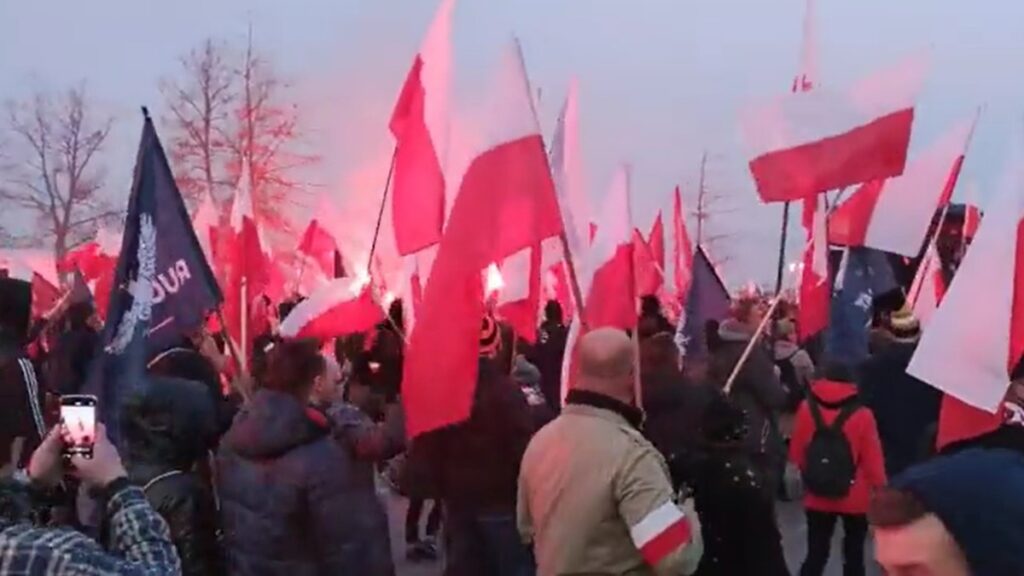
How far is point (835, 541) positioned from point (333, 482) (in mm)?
6252

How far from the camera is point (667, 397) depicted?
21.7 feet

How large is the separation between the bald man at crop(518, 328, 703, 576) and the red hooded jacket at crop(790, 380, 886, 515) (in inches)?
132

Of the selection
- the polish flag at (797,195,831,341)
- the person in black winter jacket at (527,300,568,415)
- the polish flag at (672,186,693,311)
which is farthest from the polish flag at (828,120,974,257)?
the polish flag at (672,186,693,311)

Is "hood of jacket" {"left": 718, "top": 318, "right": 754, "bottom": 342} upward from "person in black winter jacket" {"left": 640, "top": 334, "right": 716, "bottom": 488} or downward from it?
downward

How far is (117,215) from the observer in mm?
38906

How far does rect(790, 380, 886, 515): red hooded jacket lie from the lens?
24.6ft

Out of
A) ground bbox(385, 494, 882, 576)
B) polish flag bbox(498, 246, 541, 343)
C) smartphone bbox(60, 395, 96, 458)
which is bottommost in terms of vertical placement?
ground bbox(385, 494, 882, 576)

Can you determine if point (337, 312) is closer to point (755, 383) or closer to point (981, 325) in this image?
point (755, 383)

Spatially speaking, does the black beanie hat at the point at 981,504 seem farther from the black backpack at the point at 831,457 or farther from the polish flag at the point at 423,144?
the black backpack at the point at 831,457

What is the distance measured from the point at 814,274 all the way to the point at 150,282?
4.70 metres

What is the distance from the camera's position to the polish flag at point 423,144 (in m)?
6.78

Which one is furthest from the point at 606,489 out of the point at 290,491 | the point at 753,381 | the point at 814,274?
the point at 814,274

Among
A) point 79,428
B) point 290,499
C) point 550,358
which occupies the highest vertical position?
point 79,428

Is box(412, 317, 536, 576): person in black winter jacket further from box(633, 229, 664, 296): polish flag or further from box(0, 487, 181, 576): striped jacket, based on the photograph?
box(633, 229, 664, 296): polish flag
